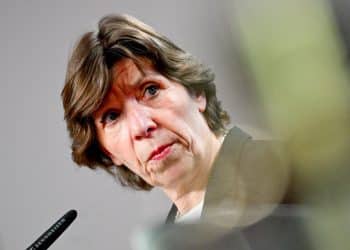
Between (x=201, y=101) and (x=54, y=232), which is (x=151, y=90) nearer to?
(x=201, y=101)

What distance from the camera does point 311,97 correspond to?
810mm

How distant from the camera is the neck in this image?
0.85 metres

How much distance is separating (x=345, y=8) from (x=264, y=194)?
11.5 inches

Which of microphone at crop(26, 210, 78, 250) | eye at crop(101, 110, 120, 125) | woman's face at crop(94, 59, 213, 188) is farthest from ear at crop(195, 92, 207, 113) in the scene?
microphone at crop(26, 210, 78, 250)

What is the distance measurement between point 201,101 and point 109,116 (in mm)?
144

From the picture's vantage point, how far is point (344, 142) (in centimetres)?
80

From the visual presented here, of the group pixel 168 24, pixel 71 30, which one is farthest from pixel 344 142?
pixel 71 30

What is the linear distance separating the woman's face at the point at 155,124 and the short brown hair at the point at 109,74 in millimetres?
12

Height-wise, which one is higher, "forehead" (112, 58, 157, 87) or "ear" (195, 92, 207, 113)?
"forehead" (112, 58, 157, 87)

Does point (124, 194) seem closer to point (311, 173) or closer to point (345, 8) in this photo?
point (311, 173)

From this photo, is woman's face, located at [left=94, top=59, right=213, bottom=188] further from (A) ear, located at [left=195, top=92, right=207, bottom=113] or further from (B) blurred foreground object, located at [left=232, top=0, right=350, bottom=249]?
(B) blurred foreground object, located at [left=232, top=0, right=350, bottom=249]

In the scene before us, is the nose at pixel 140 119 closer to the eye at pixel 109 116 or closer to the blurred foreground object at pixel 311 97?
the eye at pixel 109 116

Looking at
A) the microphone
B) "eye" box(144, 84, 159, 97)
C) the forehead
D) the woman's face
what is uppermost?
the forehead

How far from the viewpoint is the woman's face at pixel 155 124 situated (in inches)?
33.7
